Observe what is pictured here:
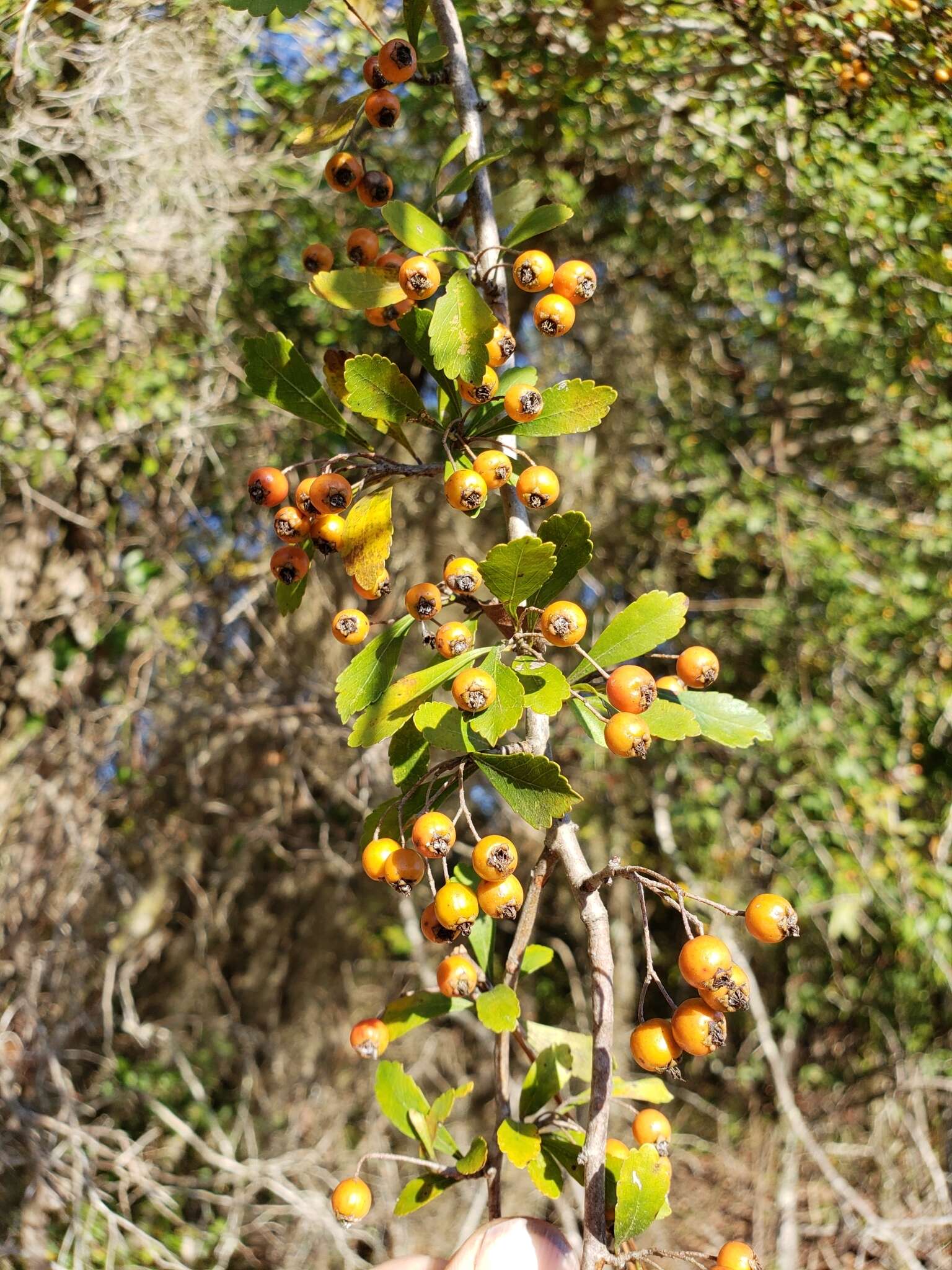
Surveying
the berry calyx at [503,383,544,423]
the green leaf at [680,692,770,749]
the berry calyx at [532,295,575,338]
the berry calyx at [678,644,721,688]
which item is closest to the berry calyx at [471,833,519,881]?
the green leaf at [680,692,770,749]

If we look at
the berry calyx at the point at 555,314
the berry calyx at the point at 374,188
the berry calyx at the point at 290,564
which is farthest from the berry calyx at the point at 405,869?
the berry calyx at the point at 374,188

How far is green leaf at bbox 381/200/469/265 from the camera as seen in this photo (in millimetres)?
955

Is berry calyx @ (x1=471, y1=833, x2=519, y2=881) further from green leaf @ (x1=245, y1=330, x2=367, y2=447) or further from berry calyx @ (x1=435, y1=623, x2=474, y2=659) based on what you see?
green leaf @ (x1=245, y1=330, x2=367, y2=447)

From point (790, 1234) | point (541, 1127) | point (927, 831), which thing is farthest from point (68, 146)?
point (790, 1234)

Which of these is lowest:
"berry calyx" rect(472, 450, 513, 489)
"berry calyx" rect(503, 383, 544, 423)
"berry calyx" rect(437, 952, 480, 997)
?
"berry calyx" rect(437, 952, 480, 997)

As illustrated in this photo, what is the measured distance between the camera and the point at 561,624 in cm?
87

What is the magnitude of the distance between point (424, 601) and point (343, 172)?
616mm

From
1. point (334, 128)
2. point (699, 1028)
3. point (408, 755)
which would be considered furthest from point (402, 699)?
point (334, 128)

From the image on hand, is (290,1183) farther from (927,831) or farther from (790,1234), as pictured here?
(927,831)

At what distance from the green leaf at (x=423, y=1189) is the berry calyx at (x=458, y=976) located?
0.21 m

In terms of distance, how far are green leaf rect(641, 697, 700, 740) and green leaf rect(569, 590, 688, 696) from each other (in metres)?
0.07

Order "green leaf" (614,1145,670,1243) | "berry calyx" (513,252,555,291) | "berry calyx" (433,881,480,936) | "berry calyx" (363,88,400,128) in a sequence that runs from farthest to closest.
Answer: "berry calyx" (363,88,400,128), "berry calyx" (513,252,555,291), "berry calyx" (433,881,480,936), "green leaf" (614,1145,670,1243)

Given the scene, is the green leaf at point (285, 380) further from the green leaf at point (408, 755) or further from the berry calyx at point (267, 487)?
the green leaf at point (408, 755)

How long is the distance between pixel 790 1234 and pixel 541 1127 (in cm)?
334
